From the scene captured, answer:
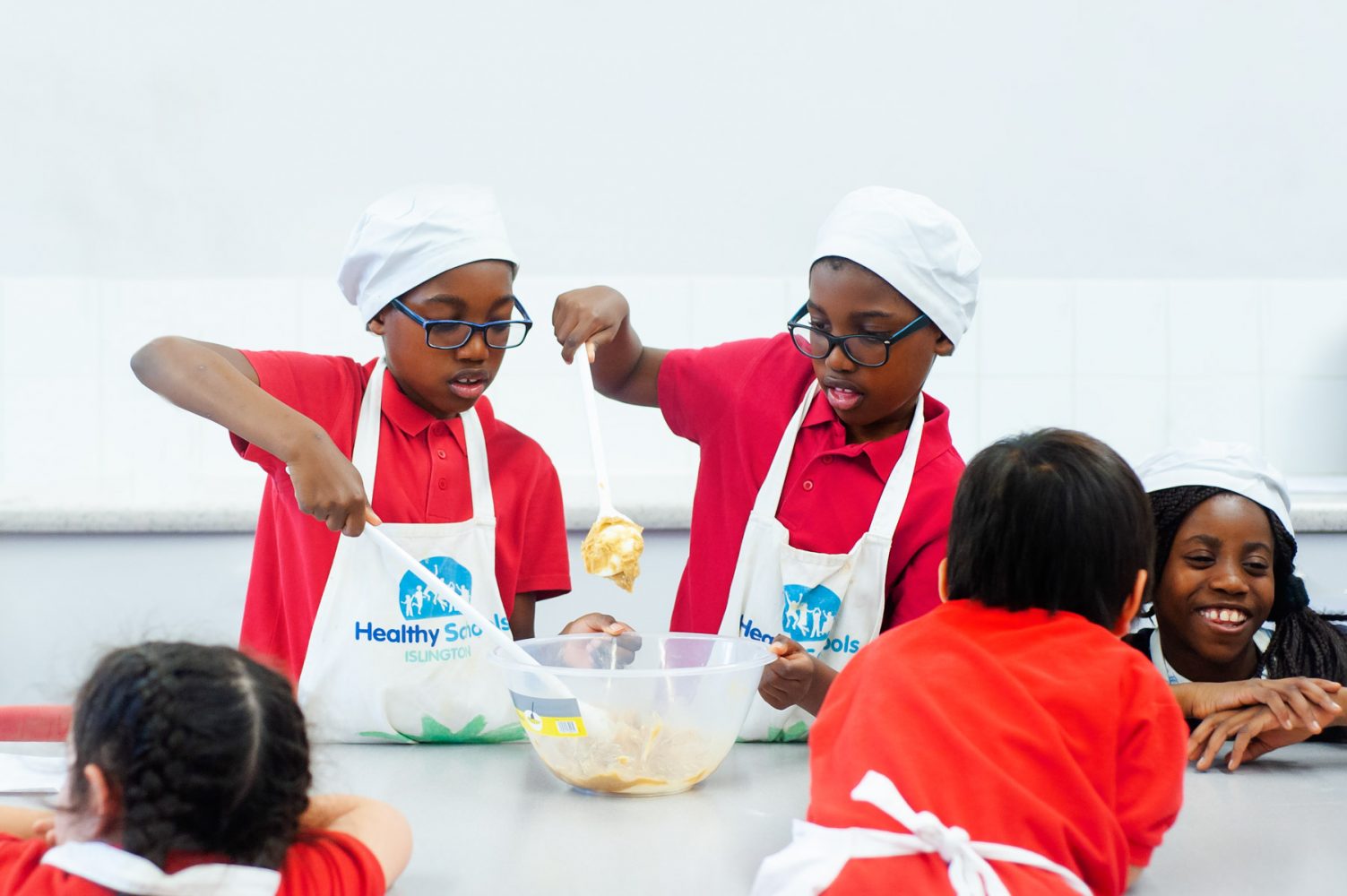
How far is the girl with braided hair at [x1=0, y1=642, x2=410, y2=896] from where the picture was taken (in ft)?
2.39

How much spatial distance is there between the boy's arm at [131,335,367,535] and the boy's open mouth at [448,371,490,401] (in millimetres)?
183

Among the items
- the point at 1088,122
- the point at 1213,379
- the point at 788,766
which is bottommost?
the point at 788,766

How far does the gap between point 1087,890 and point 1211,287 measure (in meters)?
2.17

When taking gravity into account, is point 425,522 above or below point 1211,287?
below

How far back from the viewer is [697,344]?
260 cm

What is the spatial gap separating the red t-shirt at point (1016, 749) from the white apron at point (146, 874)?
1.21ft

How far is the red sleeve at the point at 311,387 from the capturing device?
132 cm

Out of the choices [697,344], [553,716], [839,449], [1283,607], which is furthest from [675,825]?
[697,344]

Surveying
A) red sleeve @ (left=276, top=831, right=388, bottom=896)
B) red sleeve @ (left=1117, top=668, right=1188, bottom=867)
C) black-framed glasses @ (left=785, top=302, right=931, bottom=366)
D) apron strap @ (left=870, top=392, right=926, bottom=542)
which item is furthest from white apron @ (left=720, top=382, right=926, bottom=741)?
red sleeve @ (left=276, top=831, right=388, bottom=896)

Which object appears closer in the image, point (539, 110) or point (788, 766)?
point (788, 766)

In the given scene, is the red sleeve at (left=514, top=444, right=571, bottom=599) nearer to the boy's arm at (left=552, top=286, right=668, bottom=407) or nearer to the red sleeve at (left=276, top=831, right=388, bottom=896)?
the boy's arm at (left=552, top=286, right=668, bottom=407)

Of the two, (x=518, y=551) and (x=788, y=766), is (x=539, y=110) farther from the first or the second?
(x=788, y=766)

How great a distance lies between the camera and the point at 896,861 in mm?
779

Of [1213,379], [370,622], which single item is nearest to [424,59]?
[370,622]
